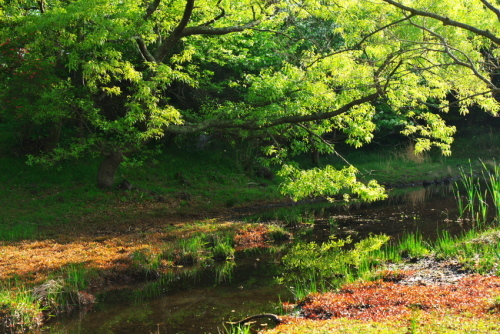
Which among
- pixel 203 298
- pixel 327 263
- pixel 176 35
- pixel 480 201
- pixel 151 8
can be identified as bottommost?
pixel 203 298

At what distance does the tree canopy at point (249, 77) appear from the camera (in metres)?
10.1

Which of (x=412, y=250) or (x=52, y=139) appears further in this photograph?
(x=52, y=139)

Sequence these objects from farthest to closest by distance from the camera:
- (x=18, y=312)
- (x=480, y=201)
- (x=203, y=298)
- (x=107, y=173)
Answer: (x=107, y=173), (x=480, y=201), (x=203, y=298), (x=18, y=312)

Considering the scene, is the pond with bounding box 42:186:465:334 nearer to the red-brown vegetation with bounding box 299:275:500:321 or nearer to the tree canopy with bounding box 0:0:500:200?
the red-brown vegetation with bounding box 299:275:500:321

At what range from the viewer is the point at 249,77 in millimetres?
16344

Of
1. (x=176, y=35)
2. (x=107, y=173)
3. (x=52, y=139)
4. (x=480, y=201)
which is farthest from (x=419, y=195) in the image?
(x=52, y=139)

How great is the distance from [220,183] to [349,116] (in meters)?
8.38

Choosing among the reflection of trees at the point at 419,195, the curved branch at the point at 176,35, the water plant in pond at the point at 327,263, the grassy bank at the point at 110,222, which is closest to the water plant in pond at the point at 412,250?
the water plant in pond at the point at 327,263

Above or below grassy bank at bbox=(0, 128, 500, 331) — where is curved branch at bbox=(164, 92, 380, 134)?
above

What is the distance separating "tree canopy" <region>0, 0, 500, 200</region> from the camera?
10117 mm

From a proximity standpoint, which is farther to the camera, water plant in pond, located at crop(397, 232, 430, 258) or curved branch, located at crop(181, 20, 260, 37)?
curved branch, located at crop(181, 20, 260, 37)

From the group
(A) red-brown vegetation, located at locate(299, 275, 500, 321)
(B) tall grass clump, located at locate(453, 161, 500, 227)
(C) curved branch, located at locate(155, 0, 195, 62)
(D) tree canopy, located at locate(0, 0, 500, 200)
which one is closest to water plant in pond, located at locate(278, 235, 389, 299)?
(A) red-brown vegetation, located at locate(299, 275, 500, 321)

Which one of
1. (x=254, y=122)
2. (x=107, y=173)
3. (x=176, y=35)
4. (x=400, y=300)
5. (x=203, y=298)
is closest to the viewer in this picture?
(x=400, y=300)

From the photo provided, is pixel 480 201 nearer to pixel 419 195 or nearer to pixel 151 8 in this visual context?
pixel 151 8
